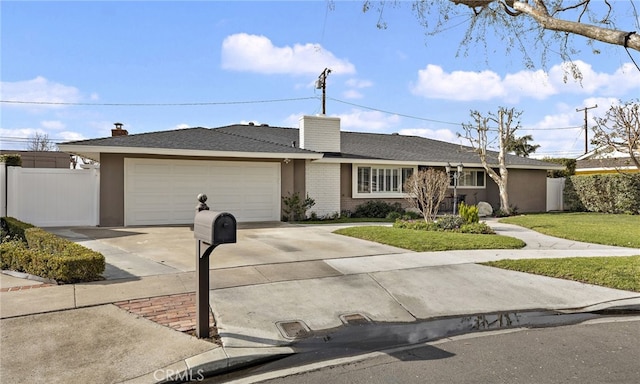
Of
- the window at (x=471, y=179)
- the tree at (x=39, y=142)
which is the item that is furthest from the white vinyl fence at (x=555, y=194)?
the tree at (x=39, y=142)

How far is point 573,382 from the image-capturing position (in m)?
3.42

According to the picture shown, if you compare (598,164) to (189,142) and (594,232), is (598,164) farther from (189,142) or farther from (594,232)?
(189,142)

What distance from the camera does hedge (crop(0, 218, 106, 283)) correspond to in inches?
230

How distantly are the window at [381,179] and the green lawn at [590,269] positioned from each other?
1027 cm

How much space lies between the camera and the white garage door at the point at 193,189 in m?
13.3

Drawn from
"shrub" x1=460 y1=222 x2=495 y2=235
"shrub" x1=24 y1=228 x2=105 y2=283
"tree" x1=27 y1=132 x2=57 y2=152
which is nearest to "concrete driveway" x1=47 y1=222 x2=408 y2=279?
"shrub" x1=24 y1=228 x2=105 y2=283

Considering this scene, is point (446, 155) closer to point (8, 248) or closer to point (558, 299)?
point (558, 299)

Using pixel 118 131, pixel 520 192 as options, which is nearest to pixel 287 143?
pixel 118 131

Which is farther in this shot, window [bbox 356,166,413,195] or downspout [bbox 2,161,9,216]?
window [bbox 356,166,413,195]

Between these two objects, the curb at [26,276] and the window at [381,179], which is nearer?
the curb at [26,276]

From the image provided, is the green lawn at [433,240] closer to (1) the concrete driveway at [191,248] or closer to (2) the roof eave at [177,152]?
(1) the concrete driveway at [191,248]

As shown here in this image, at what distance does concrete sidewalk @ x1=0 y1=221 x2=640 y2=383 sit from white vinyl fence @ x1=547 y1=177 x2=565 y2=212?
620 inches

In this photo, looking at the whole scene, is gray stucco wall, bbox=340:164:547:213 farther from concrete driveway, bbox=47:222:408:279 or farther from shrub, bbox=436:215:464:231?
concrete driveway, bbox=47:222:408:279

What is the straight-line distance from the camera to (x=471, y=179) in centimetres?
2109
